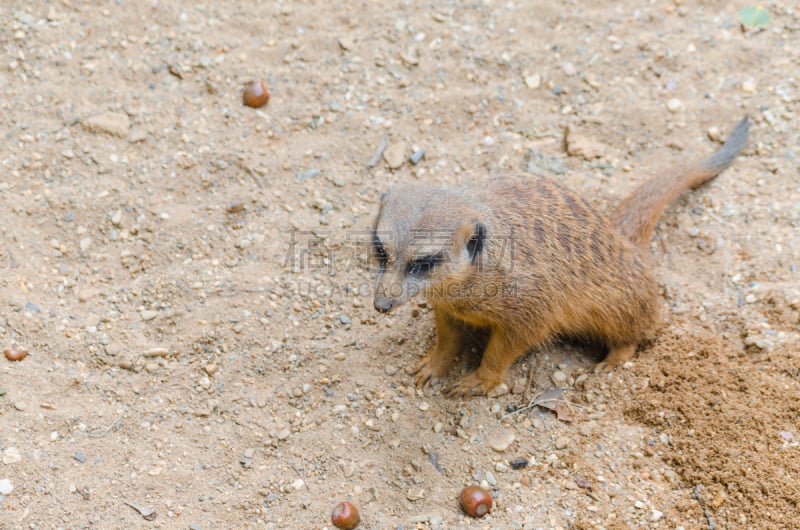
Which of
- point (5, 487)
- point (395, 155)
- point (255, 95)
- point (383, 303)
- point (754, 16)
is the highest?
point (754, 16)

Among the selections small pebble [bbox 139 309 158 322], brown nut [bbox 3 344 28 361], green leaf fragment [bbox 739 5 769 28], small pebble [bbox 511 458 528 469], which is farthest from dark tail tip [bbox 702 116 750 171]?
brown nut [bbox 3 344 28 361]

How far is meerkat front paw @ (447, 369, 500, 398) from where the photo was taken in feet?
9.66

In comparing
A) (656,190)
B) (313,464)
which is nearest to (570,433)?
(313,464)

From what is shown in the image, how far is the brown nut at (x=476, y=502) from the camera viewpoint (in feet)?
7.96

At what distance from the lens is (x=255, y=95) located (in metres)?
3.64

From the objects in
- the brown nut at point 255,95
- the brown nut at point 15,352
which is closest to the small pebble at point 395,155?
the brown nut at point 255,95

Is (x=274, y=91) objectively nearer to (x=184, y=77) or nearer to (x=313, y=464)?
(x=184, y=77)

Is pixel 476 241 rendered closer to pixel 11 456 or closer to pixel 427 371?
pixel 427 371

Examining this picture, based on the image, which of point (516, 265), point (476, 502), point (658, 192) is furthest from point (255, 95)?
point (476, 502)

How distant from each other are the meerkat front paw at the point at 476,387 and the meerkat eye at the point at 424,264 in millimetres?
841

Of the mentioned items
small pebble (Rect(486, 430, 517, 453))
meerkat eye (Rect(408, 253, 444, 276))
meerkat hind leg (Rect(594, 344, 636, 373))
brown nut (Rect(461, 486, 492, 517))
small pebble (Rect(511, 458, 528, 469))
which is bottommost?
small pebble (Rect(486, 430, 517, 453))

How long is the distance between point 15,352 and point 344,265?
1402 mm

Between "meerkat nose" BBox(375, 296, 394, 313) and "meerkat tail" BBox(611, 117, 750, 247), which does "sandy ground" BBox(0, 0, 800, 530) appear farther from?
"meerkat nose" BBox(375, 296, 394, 313)

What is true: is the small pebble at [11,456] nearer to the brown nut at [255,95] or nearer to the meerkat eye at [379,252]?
the meerkat eye at [379,252]
